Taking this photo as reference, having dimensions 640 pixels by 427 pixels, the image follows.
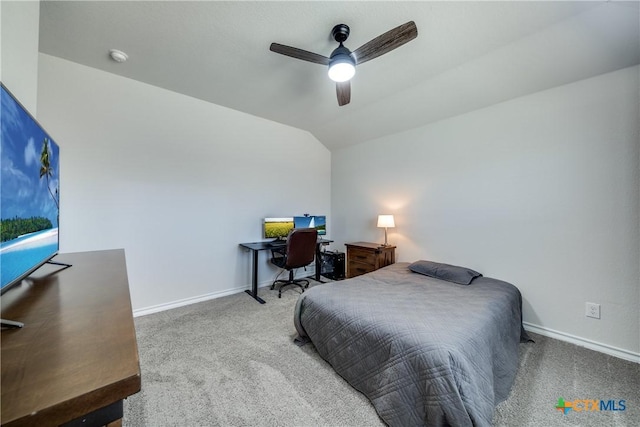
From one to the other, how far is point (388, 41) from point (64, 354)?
2.18 metres

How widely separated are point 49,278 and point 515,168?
367 centimetres

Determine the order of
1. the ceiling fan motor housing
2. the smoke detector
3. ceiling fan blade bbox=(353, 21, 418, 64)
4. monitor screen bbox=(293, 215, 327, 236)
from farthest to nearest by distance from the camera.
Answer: monitor screen bbox=(293, 215, 327, 236)
the smoke detector
the ceiling fan motor housing
ceiling fan blade bbox=(353, 21, 418, 64)

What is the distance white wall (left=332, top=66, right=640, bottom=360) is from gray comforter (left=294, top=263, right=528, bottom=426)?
418 mm

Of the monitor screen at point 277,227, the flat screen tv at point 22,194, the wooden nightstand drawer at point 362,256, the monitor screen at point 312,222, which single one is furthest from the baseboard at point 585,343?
the flat screen tv at point 22,194

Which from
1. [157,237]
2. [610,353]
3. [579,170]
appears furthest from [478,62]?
[157,237]

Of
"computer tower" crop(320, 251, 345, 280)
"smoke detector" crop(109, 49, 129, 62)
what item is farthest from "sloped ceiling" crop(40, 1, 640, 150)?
"computer tower" crop(320, 251, 345, 280)

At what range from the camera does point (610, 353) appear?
2.01 m

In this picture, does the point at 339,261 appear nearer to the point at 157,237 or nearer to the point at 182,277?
the point at 182,277

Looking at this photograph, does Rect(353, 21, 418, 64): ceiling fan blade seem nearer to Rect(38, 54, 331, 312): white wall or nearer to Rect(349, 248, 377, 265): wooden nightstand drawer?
Rect(38, 54, 331, 312): white wall

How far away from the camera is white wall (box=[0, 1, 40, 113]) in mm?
968

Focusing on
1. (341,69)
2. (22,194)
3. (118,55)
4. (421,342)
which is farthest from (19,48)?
(421,342)

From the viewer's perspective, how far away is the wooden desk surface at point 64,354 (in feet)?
1.39

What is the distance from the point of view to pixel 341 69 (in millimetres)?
1830

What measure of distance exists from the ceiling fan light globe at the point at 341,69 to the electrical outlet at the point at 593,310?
2842 millimetres
